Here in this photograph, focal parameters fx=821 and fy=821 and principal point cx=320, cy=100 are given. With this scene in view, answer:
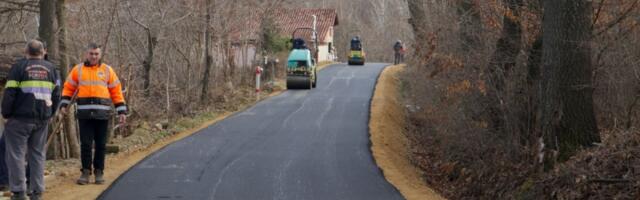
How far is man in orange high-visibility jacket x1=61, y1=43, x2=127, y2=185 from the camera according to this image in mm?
10344

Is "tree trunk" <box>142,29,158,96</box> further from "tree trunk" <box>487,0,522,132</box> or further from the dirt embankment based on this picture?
"tree trunk" <box>487,0,522,132</box>

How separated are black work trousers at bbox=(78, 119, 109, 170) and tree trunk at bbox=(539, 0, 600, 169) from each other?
6.50 m

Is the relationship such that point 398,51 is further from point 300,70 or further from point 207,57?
point 207,57

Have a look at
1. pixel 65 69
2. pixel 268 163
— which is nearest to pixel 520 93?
pixel 268 163

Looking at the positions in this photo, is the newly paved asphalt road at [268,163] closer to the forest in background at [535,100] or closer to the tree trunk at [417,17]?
the forest in background at [535,100]

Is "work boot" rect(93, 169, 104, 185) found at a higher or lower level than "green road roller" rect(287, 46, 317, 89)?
lower

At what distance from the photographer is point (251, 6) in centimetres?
3503

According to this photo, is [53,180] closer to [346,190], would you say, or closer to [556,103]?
[346,190]

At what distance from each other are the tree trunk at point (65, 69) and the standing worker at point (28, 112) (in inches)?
196

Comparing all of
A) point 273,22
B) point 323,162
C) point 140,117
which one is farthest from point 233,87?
point 323,162

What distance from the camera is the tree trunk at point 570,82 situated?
40.3 ft

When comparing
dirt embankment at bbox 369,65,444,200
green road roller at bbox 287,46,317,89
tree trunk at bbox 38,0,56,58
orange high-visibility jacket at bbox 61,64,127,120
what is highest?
tree trunk at bbox 38,0,56,58

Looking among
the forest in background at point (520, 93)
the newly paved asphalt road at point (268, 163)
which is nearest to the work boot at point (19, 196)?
the newly paved asphalt road at point (268, 163)

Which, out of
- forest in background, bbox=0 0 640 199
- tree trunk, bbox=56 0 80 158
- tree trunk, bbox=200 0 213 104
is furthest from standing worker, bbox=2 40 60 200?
tree trunk, bbox=200 0 213 104
